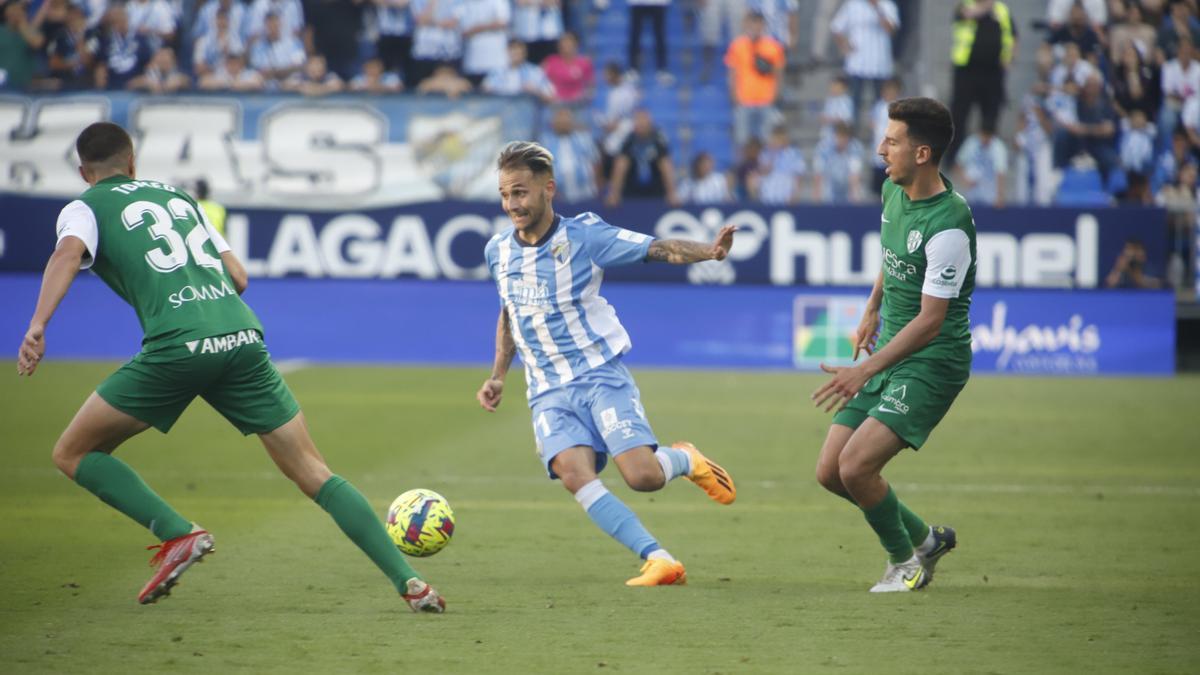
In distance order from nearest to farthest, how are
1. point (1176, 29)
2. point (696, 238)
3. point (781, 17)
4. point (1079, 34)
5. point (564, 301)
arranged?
point (564, 301)
point (696, 238)
point (1176, 29)
point (1079, 34)
point (781, 17)

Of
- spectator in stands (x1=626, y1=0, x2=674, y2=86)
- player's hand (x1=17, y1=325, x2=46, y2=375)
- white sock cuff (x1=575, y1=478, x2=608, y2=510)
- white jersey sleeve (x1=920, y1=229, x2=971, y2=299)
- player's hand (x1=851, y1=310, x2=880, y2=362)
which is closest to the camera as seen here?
player's hand (x1=17, y1=325, x2=46, y2=375)

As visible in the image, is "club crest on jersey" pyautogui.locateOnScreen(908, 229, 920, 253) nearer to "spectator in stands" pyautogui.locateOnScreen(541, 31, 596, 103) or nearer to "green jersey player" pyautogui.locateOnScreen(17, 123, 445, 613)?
"green jersey player" pyautogui.locateOnScreen(17, 123, 445, 613)

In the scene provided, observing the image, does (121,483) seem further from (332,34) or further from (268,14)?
(332,34)

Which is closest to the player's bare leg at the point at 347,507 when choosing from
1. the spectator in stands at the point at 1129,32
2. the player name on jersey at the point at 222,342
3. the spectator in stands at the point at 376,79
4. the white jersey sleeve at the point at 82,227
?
the player name on jersey at the point at 222,342

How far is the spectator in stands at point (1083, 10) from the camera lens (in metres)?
21.6

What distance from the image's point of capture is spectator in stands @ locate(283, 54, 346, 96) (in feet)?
71.0

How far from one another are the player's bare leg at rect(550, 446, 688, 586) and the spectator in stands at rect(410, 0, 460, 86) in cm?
1591

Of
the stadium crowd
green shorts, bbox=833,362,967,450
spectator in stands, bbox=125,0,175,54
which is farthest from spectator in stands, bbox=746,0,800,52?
green shorts, bbox=833,362,967,450

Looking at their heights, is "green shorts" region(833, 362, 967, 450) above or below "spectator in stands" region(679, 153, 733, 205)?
above

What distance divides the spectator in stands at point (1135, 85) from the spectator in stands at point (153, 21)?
13.1 meters

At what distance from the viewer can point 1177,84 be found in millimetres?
21062

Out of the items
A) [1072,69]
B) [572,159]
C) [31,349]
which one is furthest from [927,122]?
[1072,69]

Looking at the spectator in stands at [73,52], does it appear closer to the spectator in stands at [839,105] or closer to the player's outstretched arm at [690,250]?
→ the spectator in stands at [839,105]

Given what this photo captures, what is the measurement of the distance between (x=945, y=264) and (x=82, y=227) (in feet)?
11.4
